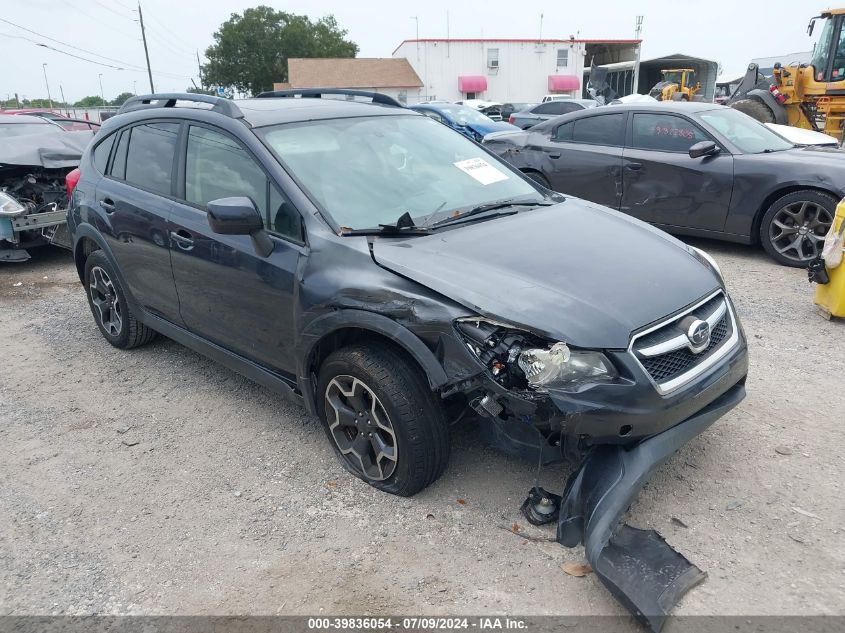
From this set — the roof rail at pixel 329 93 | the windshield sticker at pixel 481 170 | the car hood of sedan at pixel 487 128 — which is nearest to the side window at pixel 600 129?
the roof rail at pixel 329 93

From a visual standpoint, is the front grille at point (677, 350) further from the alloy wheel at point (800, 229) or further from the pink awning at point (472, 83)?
the pink awning at point (472, 83)

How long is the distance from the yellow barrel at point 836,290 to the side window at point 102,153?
17.6ft

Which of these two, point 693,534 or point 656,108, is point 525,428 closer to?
point 693,534

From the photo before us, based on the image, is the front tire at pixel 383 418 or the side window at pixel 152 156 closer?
the front tire at pixel 383 418

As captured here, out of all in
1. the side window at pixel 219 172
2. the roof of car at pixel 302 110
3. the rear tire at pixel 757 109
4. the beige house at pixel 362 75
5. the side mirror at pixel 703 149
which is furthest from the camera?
the beige house at pixel 362 75

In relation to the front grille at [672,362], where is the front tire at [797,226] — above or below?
below

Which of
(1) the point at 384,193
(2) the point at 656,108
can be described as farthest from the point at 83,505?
(2) the point at 656,108

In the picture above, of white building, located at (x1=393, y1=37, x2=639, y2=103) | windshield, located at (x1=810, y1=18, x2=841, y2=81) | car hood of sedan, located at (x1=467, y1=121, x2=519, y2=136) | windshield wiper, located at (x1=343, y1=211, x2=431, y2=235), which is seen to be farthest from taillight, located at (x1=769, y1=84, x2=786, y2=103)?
white building, located at (x1=393, y1=37, x2=639, y2=103)

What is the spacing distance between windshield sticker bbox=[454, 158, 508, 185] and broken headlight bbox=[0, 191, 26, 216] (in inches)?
223

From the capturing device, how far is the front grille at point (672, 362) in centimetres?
251

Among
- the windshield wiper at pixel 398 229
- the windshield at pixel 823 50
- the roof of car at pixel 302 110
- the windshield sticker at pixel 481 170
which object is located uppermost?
the windshield at pixel 823 50

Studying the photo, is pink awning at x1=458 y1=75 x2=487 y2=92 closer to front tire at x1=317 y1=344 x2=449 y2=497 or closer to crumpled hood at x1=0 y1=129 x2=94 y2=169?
crumpled hood at x1=0 y1=129 x2=94 y2=169

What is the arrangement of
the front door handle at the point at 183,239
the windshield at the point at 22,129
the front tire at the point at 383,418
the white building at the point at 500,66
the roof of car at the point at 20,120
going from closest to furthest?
the front tire at the point at 383,418, the front door handle at the point at 183,239, the windshield at the point at 22,129, the roof of car at the point at 20,120, the white building at the point at 500,66

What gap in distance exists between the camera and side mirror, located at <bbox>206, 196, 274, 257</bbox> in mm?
3004
